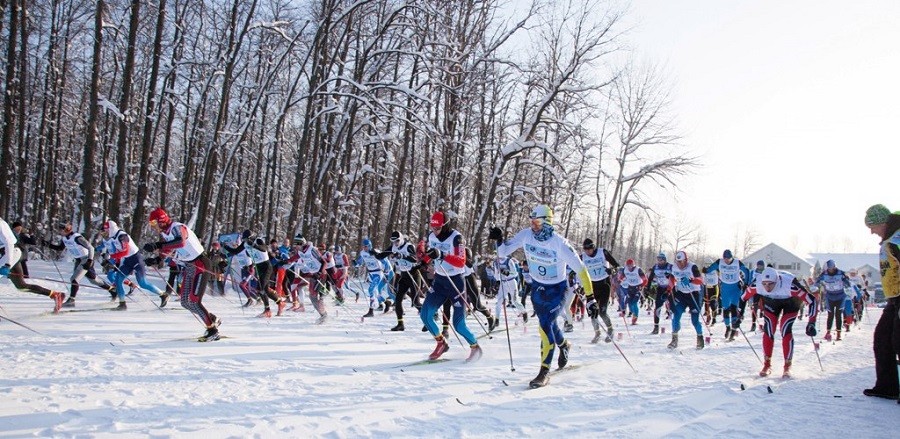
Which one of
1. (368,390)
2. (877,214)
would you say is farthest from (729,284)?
(368,390)

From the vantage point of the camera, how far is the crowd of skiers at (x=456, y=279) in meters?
6.61

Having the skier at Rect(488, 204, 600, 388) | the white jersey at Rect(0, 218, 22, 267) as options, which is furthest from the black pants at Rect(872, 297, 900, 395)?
the white jersey at Rect(0, 218, 22, 267)

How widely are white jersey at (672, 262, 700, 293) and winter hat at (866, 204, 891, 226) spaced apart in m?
5.07

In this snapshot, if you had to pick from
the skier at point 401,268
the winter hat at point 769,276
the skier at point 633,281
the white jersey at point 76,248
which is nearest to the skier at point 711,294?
the skier at point 633,281

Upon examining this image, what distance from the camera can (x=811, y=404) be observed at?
6.23m

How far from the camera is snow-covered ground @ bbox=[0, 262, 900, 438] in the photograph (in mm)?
4594

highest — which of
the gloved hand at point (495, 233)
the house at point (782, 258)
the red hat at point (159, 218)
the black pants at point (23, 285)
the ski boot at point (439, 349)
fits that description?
the house at point (782, 258)

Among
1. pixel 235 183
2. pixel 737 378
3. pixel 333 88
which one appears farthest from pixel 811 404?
pixel 235 183

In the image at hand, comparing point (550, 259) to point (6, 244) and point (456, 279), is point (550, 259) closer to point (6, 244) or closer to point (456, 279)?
point (456, 279)

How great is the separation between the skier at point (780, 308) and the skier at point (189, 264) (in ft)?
26.4

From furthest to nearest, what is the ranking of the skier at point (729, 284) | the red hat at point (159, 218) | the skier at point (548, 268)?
the skier at point (729, 284), the red hat at point (159, 218), the skier at point (548, 268)

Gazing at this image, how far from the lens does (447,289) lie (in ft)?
26.5

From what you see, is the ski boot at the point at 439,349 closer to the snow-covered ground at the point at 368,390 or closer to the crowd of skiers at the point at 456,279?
the crowd of skiers at the point at 456,279

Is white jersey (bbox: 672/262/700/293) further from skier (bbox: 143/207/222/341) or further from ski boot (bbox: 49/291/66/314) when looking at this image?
ski boot (bbox: 49/291/66/314)
